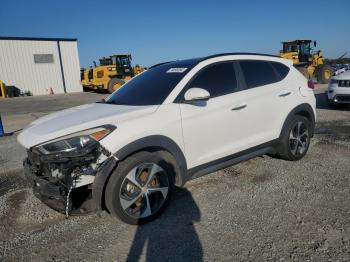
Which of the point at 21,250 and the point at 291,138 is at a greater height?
the point at 291,138

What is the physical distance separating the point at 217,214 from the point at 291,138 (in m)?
2.06

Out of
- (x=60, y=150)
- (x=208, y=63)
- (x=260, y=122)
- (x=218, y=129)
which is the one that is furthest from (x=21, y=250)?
(x=260, y=122)

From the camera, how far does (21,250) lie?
2885mm

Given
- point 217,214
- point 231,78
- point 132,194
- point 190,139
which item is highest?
point 231,78

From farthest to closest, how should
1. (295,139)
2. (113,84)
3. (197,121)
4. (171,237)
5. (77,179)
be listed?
(113,84) → (295,139) → (197,121) → (171,237) → (77,179)

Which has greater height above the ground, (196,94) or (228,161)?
(196,94)

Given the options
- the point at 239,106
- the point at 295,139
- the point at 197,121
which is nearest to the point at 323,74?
the point at 295,139

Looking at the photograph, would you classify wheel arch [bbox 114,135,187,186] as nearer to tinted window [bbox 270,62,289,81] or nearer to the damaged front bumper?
the damaged front bumper

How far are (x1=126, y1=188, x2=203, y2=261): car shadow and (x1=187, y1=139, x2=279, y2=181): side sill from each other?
0.39m

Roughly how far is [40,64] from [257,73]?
28.0m

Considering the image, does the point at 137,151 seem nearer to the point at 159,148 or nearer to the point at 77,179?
the point at 159,148

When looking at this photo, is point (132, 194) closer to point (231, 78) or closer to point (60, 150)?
point (60, 150)

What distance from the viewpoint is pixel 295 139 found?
15.7 ft

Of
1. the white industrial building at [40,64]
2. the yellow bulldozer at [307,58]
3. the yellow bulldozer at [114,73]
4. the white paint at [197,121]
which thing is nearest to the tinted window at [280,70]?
the white paint at [197,121]
